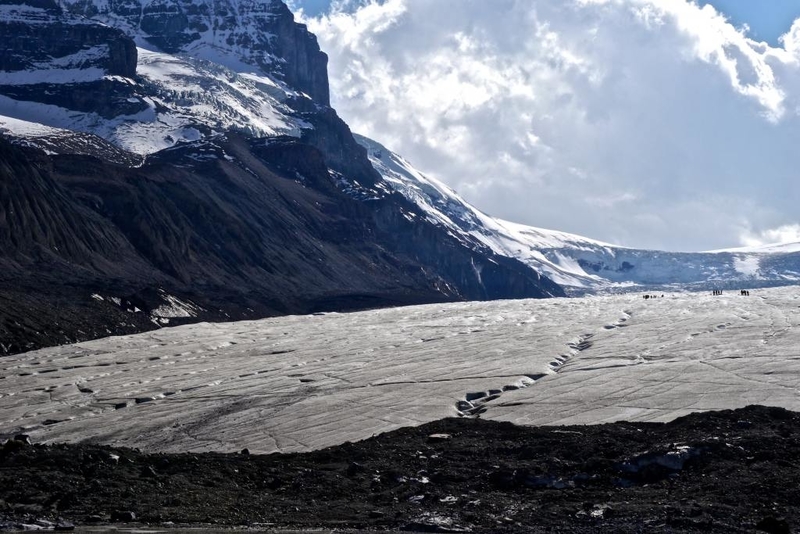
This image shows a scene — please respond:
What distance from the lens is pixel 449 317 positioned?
92.6m

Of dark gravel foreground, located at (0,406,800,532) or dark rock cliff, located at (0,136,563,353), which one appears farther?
dark rock cliff, located at (0,136,563,353)

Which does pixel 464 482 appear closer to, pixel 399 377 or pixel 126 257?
pixel 399 377

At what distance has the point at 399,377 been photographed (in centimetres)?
5131

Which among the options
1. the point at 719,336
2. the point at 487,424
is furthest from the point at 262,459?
the point at 719,336

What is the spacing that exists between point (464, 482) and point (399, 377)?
809 inches

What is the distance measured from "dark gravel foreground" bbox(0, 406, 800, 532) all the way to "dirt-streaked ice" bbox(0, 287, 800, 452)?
4502 mm

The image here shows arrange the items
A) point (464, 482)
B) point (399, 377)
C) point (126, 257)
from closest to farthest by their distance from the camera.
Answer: point (464, 482) < point (399, 377) < point (126, 257)

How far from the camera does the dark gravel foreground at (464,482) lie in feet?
89.2

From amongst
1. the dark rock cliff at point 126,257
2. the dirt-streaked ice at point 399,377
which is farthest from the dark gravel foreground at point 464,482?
the dark rock cliff at point 126,257

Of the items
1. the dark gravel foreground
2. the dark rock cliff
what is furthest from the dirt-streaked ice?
the dark rock cliff

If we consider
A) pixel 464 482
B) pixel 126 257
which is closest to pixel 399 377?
pixel 464 482

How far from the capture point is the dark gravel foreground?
27203 mm

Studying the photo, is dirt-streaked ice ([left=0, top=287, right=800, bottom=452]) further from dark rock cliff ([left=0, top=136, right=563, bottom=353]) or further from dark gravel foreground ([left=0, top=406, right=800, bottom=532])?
dark rock cliff ([left=0, top=136, right=563, bottom=353])

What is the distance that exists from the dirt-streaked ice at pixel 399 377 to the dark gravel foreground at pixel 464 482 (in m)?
4.50
